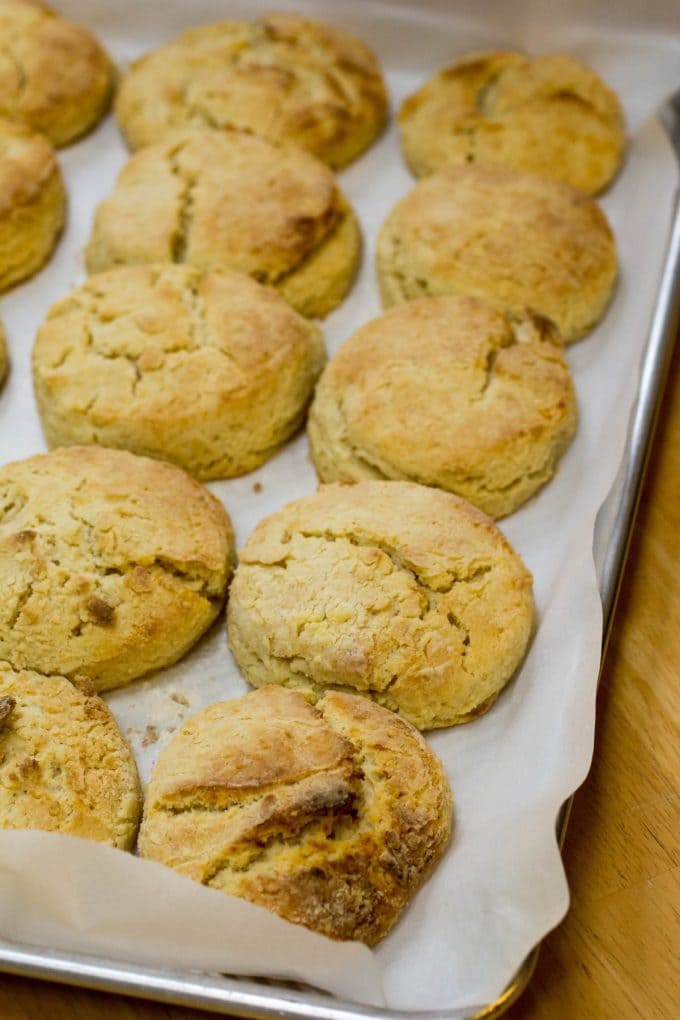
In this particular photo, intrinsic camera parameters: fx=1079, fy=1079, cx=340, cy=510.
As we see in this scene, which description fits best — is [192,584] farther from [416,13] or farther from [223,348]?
[416,13]

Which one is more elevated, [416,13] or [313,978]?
[416,13]

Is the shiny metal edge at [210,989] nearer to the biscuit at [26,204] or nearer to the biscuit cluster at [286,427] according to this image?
the biscuit cluster at [286,427]

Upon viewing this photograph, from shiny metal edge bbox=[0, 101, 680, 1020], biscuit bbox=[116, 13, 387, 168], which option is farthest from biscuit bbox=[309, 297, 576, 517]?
shiny metal edge bbox=[0, 101, 680, 1020]

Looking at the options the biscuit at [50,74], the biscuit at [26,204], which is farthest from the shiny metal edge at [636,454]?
the biscuit at [50,74]

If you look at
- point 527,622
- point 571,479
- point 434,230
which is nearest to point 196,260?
point 434,230

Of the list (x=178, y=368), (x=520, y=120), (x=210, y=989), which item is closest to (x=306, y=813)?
(x=210, y=989)

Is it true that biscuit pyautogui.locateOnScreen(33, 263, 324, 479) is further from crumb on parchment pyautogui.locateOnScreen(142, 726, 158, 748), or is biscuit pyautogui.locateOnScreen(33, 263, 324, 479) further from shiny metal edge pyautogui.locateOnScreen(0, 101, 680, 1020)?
shiny metal edge pyautogui.locateOnScreen(0, 101, 680, 1020)
